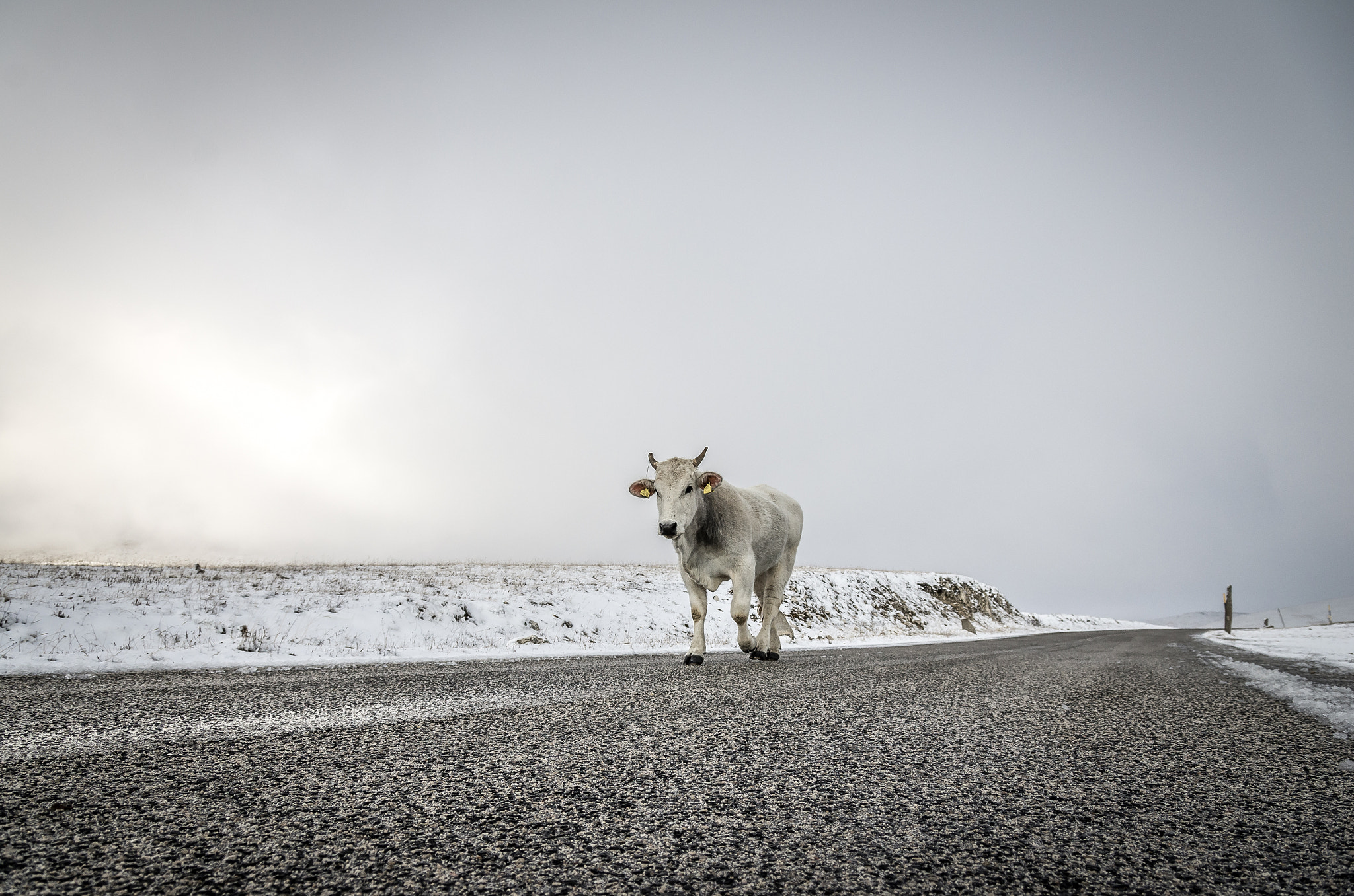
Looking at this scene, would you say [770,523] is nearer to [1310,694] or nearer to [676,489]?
[676,489]

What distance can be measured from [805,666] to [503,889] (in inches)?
223

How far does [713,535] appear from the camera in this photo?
7.43 metres

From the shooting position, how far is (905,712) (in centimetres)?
329

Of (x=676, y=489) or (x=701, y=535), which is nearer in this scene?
(x=676, y=489)

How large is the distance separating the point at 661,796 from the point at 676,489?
4.97 meters

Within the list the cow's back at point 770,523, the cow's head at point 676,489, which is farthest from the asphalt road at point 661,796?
the cow's back at point 770,523

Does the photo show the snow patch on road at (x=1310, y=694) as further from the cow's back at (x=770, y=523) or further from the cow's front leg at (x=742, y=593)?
the cow's back at (x=770, y=523)

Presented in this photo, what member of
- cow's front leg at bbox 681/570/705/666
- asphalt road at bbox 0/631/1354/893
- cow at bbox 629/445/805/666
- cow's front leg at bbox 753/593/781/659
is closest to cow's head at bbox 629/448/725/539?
cow at bbox 629/445/805/666

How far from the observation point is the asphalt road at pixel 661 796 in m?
1.24

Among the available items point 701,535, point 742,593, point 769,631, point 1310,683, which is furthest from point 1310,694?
point 701,535

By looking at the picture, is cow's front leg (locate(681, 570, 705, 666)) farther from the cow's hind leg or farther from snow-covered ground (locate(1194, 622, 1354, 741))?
snow-covered ground (locate(1194, 622, 1354, 741))

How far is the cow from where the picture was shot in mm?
6723

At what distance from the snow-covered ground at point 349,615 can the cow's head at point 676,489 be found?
123 inches

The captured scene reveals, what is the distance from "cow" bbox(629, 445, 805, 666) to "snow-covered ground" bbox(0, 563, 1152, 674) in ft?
8.78
